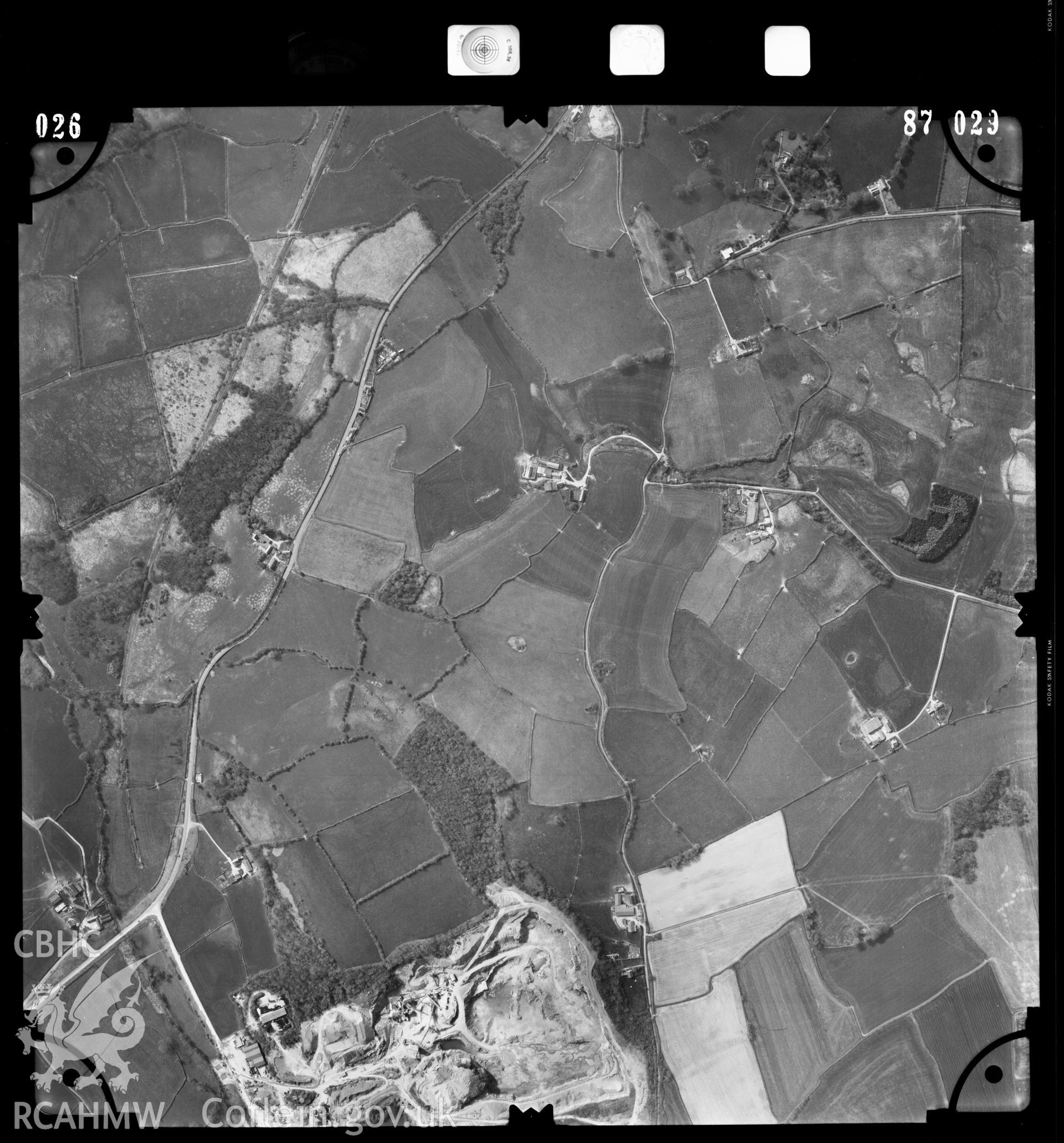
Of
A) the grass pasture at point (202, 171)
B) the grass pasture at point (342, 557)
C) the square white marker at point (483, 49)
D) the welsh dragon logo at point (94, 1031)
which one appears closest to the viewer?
the square white marker at point (483, 49)

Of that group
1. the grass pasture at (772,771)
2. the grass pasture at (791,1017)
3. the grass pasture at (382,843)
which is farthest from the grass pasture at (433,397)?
the grass pasture at (791,1017)

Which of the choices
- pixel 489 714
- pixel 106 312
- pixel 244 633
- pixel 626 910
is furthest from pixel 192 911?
pixel 106 312

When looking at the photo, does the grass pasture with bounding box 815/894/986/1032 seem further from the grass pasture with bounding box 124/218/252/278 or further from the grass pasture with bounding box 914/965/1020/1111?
the grass pasture with bounding box 124/218/252/278

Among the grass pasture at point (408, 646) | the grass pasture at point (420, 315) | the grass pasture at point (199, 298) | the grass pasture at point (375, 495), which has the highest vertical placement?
the grass pasture at point (199, 298)

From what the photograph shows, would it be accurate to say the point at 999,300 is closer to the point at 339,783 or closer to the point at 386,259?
the point at 386,259

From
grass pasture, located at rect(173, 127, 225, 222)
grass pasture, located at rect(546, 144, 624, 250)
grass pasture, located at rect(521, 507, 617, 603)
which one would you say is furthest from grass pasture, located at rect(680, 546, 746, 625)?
grass pasture, located at rect(173, 127, 225, 222)

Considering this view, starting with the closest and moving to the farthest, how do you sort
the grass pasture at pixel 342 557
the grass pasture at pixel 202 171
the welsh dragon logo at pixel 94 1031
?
the welsh dragon logo at pixel 94 1031 < the grass pasture at pixel 202 171 < the grass pasture at pixel 342 557

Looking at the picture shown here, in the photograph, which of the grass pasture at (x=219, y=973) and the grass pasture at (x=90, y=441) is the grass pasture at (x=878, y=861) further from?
the grass pasture at (x=90, y=441)
